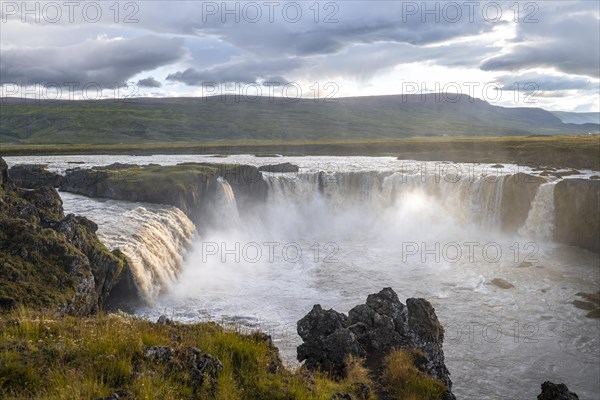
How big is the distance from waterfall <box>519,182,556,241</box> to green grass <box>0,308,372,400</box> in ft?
138

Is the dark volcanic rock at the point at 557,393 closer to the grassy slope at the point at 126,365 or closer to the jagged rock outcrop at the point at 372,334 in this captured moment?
the jagged rock outcrop at the point at 372,334

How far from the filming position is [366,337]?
17.4 meters

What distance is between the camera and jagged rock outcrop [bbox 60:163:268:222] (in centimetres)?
4659

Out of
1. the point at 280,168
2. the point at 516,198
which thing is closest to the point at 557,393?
the point at 516,198

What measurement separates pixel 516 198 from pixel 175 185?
119ft

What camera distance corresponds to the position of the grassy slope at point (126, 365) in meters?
8.33

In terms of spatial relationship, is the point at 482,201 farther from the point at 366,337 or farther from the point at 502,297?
the point at 366,337

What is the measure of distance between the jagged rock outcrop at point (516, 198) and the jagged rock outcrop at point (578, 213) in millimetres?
2412

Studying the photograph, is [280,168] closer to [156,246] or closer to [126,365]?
[156,246]

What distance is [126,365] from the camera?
9078mm

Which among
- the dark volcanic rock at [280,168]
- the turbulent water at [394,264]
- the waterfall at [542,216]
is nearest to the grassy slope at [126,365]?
the turbulent water at [394,264]

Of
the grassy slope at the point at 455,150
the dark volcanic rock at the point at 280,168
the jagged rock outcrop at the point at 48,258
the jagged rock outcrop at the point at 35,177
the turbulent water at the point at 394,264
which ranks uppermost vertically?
the grassy slope at the point at 455,150

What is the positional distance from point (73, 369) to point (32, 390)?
2.34 feet

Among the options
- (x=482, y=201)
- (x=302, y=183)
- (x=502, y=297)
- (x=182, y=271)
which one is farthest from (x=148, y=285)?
(x=482, y=201)
